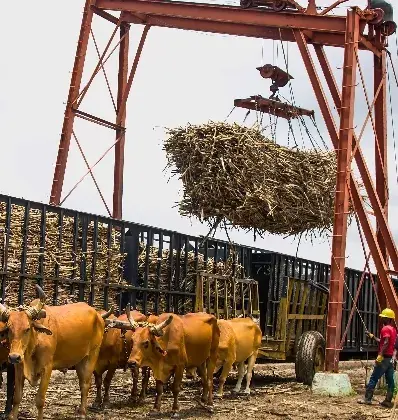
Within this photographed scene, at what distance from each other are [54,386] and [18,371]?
5.05 meters

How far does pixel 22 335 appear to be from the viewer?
10.3 meters

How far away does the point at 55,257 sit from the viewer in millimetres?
15117

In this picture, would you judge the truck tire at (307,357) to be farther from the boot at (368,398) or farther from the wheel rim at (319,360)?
the boot at (368,398)

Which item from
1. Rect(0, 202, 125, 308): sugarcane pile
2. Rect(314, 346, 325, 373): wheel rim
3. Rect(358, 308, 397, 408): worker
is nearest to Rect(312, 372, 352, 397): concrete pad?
Rect(358, 308, 397, 408): worker

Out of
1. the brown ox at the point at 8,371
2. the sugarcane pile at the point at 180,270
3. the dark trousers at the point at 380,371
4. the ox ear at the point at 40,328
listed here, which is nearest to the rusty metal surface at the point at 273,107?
the sugarcane pile at the point at 180,270

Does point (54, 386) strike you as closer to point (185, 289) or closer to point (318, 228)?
point (185, 289)

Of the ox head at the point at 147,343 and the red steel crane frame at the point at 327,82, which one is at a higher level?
the red steel crane frame at the point at 327,82

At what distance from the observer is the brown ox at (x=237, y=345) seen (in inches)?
600

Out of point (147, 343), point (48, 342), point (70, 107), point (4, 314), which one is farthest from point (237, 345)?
point (70, 107)

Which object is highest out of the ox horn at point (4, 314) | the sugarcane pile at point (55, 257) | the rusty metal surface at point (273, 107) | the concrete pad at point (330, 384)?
the rusty metal surface at point (273, 107)

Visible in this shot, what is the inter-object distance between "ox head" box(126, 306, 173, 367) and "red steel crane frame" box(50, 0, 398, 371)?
537 centimetres

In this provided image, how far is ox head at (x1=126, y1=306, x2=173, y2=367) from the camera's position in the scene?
1227cm

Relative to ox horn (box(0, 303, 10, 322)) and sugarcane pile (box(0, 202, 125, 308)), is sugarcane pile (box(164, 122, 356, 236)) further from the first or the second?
ox horn (box(0, 303, 10, 322))

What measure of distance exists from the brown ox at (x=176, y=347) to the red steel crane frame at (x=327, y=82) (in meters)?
3.76
